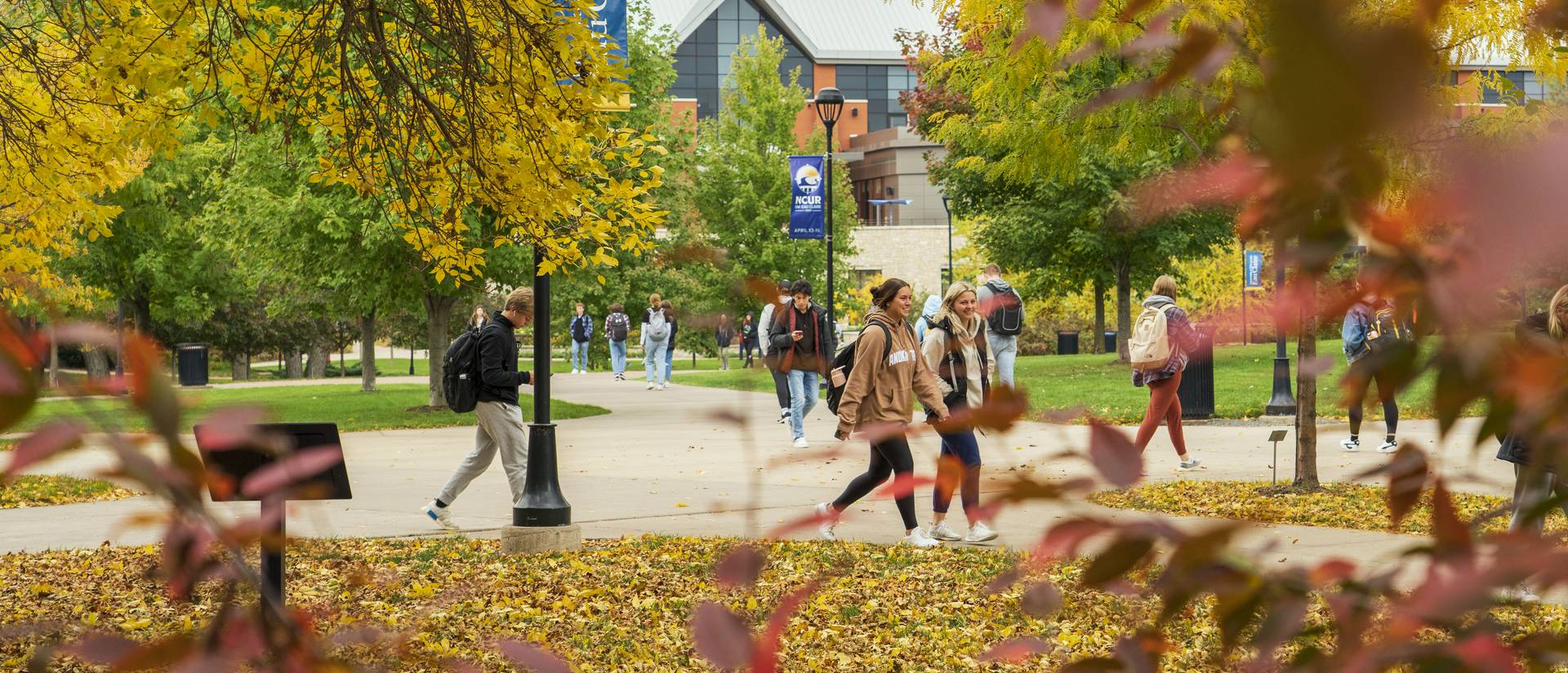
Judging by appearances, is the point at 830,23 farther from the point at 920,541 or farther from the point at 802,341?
the point at 920,541

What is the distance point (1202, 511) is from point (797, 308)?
4.65 m

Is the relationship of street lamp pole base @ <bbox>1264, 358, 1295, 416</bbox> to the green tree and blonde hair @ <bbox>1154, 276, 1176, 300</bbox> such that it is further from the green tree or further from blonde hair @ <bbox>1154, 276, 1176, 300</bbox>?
the green tree

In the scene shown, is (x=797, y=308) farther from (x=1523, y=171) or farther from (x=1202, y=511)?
(x=1523, y=171)

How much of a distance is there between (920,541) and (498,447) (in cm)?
302

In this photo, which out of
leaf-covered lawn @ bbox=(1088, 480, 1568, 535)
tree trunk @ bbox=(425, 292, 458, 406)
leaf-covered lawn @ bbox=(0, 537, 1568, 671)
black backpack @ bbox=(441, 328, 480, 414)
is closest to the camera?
leaf-covered lawn @ bbox=(0, 537, 1568, 671)

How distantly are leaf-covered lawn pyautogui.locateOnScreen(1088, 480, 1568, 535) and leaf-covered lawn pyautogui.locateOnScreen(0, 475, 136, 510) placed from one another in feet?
26.1

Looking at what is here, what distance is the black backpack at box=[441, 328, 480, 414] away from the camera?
29.5 ft

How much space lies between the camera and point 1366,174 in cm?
102

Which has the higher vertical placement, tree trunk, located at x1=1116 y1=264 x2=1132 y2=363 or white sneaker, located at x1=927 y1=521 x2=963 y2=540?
tree trunk, located at x1=1116 y1=264 x2=1132 y2=363

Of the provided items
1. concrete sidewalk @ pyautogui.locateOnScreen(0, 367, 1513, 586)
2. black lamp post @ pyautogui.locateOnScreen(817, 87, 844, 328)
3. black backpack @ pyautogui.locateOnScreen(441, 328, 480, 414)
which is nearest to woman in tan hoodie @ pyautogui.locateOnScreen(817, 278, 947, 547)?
concrete sidewalk @ pyautogui.locateOnScreen(0, 367, 1513, 586)

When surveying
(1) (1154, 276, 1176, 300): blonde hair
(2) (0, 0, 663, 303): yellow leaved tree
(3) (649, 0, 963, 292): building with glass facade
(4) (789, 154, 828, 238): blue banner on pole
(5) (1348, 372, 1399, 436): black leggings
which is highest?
(3) (649, 0, 963, 292): building with glass facade

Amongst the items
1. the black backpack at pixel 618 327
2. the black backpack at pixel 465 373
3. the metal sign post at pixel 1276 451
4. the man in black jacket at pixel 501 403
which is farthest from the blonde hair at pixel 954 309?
the black backpack at pixel 618 327

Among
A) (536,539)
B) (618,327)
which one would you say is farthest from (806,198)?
(536,539)

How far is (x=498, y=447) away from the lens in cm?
934
